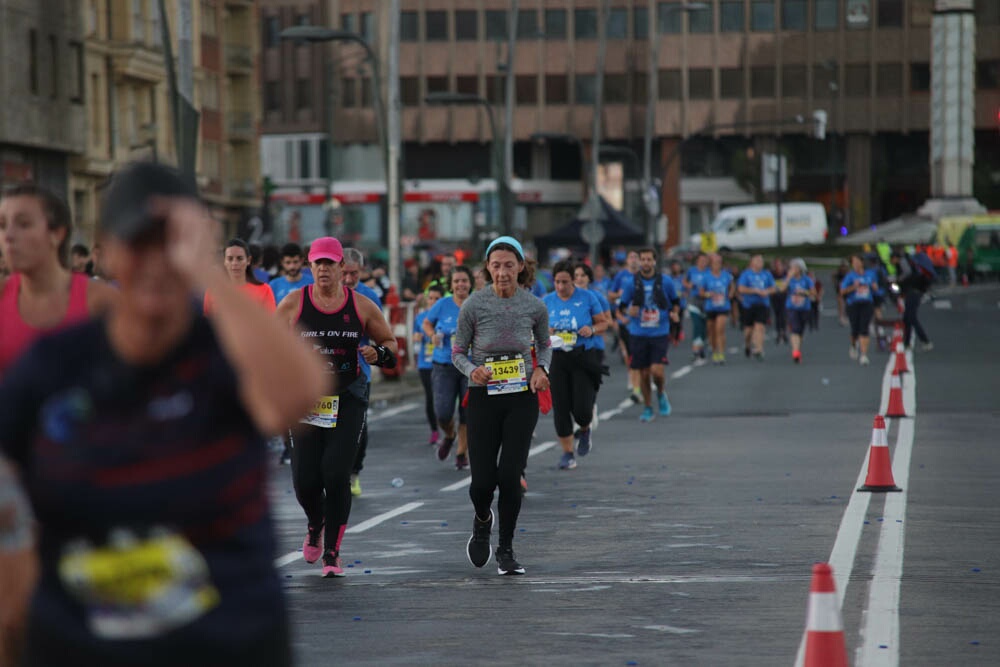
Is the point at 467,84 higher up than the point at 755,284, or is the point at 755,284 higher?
Result: the point at 467,84

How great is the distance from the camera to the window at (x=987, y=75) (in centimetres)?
10756

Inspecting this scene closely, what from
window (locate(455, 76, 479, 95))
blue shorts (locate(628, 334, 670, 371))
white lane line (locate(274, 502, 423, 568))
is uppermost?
window (locate(455, 76, 479, 95))

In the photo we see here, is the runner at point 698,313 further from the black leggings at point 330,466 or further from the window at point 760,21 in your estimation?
the window at point 760,21

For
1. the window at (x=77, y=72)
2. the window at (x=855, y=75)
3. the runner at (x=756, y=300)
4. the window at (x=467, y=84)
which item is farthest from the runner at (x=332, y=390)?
the window at (x=467, y=84)

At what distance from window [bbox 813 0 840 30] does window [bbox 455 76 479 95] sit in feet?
59.6

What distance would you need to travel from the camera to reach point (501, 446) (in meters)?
11.0

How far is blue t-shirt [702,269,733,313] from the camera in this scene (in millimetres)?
34625

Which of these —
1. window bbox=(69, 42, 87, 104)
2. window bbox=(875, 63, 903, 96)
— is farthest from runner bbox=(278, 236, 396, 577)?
window bbox=(875, 63, 903, 96)

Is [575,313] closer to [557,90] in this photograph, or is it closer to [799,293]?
[799,293]

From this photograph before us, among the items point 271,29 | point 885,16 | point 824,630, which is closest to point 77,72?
point 824,630

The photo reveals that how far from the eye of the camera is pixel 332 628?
29.7 feet

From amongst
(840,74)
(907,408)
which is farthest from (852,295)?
(840,74)

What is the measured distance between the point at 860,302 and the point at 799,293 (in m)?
1.16

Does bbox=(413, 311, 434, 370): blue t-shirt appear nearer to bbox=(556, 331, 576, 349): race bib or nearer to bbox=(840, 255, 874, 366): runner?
bbox=(556, 331, 576, 349): race bib
